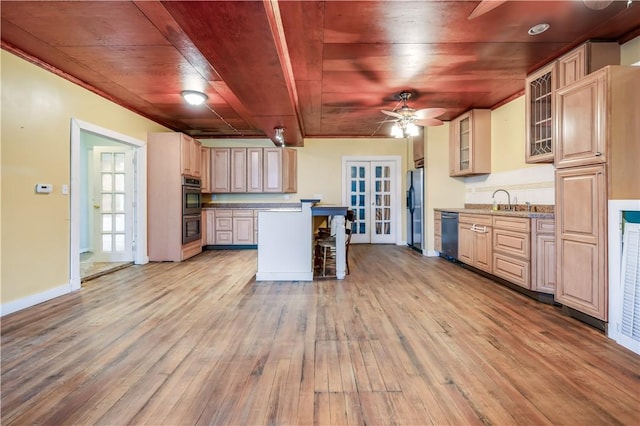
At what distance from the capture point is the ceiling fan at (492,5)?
6.33 feet

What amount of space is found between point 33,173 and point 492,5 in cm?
447

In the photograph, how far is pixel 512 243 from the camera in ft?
11.5

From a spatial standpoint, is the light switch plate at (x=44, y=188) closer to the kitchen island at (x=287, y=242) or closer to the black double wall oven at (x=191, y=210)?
the black double wall oven at (x=191, y=210)

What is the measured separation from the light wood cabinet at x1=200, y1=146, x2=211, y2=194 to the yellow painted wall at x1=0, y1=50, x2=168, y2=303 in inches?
110

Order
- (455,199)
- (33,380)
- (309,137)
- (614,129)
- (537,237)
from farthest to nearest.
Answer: (309,137), (455,199), (537,237), (614,129), (33,380)

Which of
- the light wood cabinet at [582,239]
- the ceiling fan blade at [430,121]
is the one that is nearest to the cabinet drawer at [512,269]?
the light wood cabinet at [582,239]

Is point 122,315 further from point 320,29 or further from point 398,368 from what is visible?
point 320,29

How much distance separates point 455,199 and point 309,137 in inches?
137

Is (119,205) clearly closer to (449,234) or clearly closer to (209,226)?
(209,226)

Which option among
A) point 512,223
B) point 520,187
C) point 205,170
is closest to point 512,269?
point 512,223

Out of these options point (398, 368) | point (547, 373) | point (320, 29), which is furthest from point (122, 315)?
point (547, 373)

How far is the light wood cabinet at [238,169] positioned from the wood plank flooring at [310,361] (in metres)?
3.63

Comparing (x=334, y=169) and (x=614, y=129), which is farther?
(x=334, y=169)

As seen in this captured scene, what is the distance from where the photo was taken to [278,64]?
2.78m
